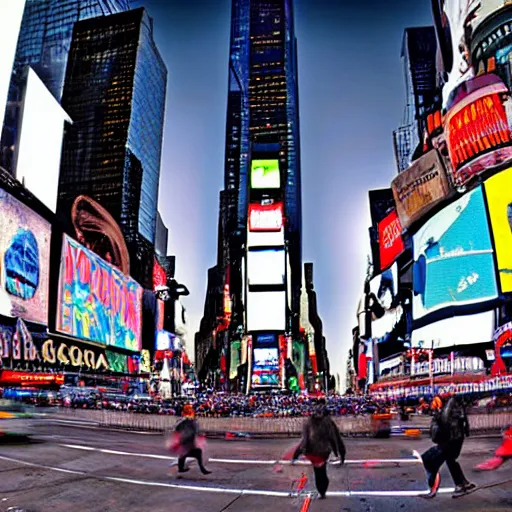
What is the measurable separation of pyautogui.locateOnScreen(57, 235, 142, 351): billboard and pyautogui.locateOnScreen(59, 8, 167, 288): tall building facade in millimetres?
58610

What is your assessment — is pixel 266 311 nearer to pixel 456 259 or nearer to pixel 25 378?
pixel 456 259

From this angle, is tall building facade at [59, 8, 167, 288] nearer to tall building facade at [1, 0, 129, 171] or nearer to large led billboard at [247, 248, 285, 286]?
tall building facade at [1, 0, 129, 171]

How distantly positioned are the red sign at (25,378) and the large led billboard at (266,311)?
3350 inches

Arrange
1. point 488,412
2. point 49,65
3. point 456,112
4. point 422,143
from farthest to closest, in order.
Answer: point 49,65, point 422,143, point 456,112, point 488,412

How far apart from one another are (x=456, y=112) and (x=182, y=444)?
178 feet

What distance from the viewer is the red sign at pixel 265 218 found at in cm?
9581

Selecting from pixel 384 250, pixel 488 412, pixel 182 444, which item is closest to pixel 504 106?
pixel 384 250

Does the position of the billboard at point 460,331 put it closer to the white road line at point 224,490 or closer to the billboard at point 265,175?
the white road line at point 224,490

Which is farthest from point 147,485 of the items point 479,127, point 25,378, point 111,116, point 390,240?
point 111,116

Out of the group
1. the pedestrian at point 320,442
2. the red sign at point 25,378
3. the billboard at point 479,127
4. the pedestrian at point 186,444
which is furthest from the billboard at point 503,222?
the red sign at point 25,378

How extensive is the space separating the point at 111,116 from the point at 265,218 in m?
59.9

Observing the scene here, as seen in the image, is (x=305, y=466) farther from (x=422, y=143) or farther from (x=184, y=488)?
(x=422, y=143)

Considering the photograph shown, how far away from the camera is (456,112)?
177 ft

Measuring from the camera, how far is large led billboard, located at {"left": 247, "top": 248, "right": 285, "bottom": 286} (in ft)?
304
